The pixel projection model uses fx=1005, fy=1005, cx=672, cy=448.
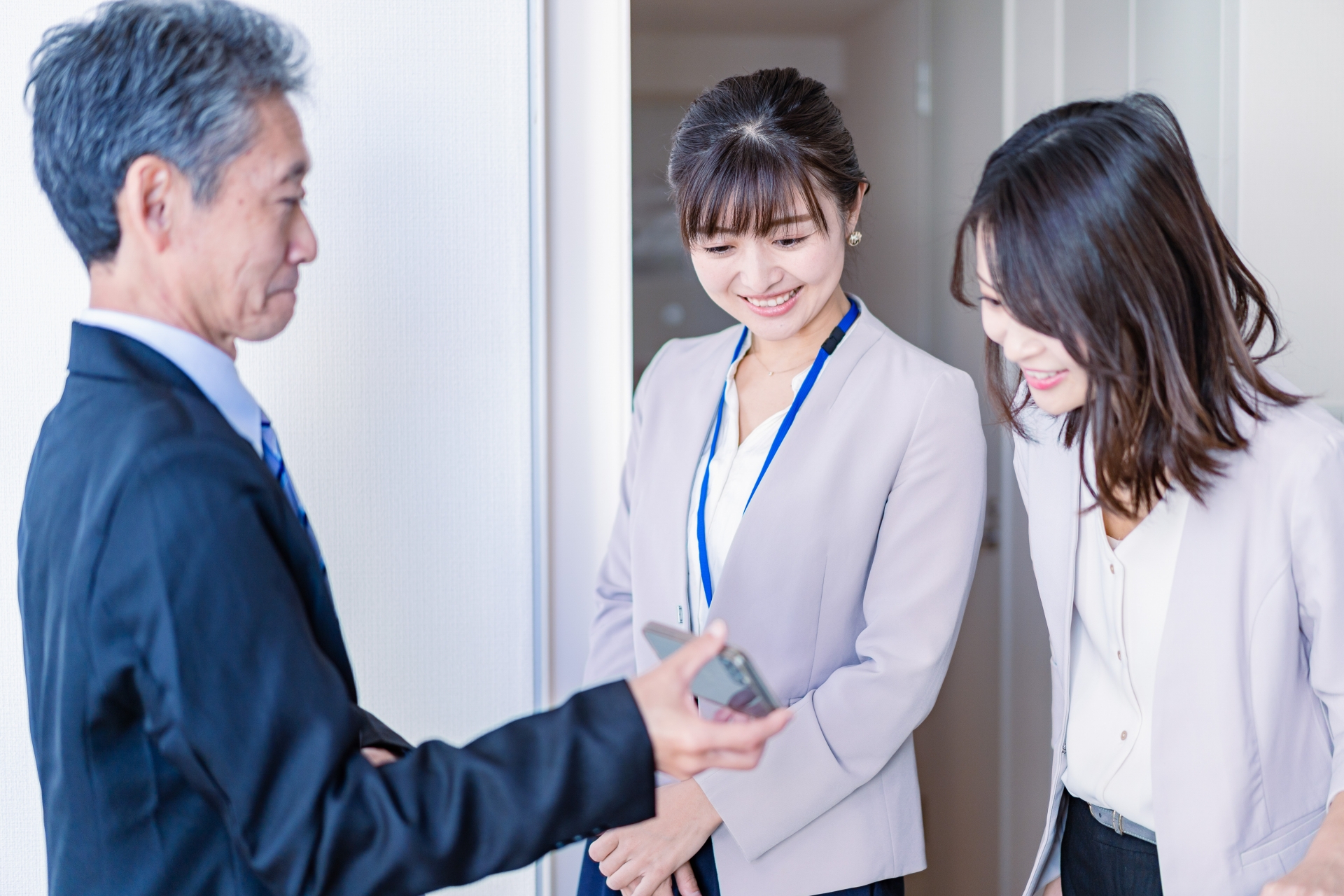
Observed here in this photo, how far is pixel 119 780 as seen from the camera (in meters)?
0.82

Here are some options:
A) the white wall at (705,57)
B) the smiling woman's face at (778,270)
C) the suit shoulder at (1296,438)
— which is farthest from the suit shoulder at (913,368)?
the white wall at (705,57)

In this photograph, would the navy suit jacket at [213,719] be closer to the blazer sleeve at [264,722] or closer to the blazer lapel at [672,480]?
the blazer sleeve at [264,722]

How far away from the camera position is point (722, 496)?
Result: 56.4 inches

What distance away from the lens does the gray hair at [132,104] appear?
0.84 meters

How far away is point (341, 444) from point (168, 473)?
80 centimetres

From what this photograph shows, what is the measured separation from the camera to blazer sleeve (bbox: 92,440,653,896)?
75 cm

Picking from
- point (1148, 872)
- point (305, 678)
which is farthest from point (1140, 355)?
point (305, 678)

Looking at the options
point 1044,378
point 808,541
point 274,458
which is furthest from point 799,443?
point 274,458

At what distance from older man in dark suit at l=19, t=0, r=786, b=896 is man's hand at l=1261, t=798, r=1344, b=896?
554 mm

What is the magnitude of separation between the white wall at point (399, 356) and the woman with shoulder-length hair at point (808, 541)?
11.7 inches

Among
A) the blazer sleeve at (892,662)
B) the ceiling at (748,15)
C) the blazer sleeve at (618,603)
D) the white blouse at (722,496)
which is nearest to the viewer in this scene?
the blazer sleeve at (892,662)

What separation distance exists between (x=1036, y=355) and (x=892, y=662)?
17.5 inches

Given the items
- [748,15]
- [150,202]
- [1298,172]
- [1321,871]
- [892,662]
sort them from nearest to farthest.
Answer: [150,202] → [1321,871] → [892,662] → [1298,172] → [748,15]

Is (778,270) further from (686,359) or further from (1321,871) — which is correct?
(1321,871)
